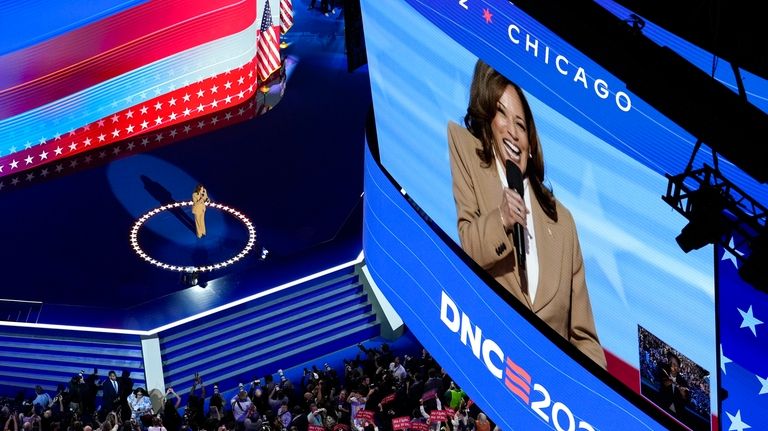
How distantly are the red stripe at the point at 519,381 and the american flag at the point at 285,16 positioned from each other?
24.8 meters

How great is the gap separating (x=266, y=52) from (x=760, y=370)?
1007 inches

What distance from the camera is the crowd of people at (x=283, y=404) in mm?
20625

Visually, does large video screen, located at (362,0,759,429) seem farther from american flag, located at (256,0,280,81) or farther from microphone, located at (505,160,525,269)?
american flag, located at (256,0,280,81)

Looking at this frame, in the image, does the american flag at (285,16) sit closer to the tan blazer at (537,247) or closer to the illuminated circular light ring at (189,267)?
the illuminated circular light ring at (189,267)

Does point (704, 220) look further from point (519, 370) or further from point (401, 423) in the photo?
point (401, 423)

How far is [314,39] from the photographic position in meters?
37.0

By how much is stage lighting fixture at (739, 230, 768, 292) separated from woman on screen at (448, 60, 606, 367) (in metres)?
1.98

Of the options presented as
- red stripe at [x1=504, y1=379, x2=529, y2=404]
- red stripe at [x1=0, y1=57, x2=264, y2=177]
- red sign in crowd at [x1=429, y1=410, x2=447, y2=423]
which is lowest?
red stripe at [x1=504, y1=379, x2=529, y2=404]

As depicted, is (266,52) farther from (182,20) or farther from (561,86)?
(561,86)

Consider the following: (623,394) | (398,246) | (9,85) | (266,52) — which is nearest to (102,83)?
(9,85)

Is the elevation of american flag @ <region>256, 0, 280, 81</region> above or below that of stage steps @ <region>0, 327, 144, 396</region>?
above

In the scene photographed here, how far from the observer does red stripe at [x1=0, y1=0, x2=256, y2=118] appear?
28.4 meters

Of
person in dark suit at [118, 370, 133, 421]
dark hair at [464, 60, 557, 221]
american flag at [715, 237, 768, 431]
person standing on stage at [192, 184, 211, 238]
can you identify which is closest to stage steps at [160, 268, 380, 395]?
person in dark suit at [118, 370, 133, 421]

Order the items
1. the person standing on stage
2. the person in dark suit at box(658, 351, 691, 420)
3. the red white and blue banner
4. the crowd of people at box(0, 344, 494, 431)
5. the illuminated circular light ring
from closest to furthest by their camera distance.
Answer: the person in dark suit at box(658, 351, 691, 420), the crowd of people at box(0, 344, 494, 431), the illuminated circular light ring, the person standing on stage, the red white and blue banner
